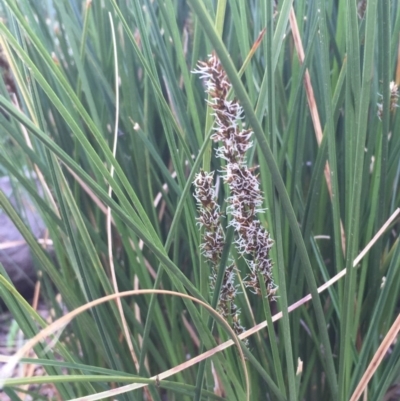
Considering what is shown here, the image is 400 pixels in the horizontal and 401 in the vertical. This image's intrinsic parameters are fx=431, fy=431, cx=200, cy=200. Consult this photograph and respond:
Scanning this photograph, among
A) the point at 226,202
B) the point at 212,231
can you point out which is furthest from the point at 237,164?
the point at 226,202

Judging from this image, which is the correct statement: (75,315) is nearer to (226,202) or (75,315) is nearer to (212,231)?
(212,231)

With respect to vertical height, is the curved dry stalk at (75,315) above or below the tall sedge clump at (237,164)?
below

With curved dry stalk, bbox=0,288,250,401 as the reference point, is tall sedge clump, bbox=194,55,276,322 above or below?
above

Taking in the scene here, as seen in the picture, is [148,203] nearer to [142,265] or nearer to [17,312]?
[142,265]

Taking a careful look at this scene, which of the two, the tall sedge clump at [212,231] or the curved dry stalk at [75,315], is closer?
the curved dry stalk at [75,315]

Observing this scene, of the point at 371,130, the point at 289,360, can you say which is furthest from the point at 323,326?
the point at 371,130

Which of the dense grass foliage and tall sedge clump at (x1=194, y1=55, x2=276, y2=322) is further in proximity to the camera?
the dense grass foliage
